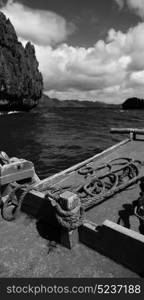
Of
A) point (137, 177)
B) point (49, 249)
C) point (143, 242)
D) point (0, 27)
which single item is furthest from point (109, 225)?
point (0, 27)

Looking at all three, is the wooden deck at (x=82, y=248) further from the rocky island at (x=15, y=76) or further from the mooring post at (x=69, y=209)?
the rocky island at (x=15, y=76)

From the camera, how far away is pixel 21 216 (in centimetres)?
762

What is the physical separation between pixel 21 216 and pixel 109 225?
11.4 feet

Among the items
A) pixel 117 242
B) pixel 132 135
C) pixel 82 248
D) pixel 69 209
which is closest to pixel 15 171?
pixel 69 209

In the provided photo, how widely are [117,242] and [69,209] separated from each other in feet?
4.69

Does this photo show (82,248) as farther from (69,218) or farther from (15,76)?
(15,76)

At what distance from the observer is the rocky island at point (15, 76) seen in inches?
3854

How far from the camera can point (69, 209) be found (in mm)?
5816

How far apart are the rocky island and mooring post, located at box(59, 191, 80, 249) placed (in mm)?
95607

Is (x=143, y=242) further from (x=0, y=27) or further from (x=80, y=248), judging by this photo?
(x=0, y=27)

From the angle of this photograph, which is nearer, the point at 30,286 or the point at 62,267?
the point at 30,286

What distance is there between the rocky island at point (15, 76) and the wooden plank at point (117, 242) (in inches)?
3781

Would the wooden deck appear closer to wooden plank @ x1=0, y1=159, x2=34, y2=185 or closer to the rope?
the rope

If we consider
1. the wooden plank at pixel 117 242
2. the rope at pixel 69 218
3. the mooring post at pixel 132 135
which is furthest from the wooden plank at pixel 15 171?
the mooring post at pixel 132 135
